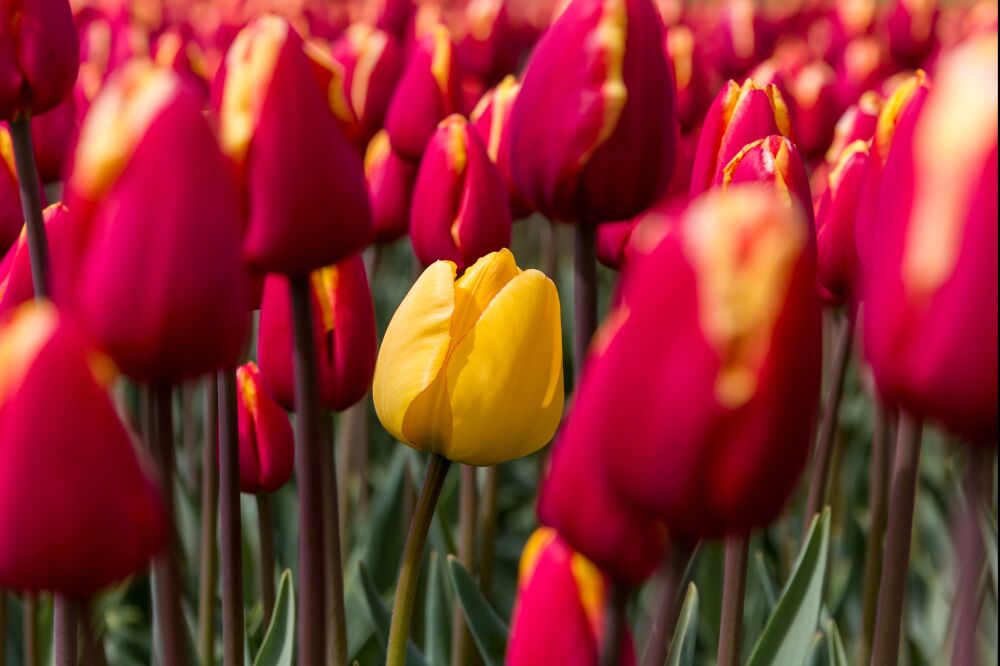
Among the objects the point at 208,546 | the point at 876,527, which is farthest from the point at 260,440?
the point at 876,527

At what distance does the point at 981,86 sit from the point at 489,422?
38cm

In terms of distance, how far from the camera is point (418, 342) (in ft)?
2.47

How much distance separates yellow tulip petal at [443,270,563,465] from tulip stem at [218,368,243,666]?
0.52 feet

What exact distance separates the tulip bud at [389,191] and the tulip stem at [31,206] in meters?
0.49

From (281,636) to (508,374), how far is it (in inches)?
14.3

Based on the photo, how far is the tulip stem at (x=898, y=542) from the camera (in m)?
0.88

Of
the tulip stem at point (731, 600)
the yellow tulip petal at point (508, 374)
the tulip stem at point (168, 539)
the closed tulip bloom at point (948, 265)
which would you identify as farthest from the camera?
the tulip stem at point (731, 600)

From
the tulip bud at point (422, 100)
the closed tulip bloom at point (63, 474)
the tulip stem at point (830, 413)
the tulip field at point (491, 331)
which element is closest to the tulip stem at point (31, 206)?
the tulip field at point (491, 331)

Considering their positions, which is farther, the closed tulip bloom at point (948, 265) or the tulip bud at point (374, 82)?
the tulip bud at point (374, 82)

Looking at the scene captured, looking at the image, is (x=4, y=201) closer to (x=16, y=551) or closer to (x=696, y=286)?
(x=16, y=551)

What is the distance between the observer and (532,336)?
2.41ft

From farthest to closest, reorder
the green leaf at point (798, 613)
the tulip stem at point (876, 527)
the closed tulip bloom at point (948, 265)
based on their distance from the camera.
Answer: the tulip stem at point (876, 527)
the green leaf at point (798, 613)
the closed tulip bloom at point (948, 265)

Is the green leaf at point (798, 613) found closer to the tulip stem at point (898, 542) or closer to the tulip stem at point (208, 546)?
the tulip stem at point (898, 542)

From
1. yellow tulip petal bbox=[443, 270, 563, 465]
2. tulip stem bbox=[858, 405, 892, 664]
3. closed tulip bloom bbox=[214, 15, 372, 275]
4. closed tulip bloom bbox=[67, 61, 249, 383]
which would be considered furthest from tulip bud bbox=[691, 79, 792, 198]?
tulip stem bbox=[858, 405, 892, 664]
